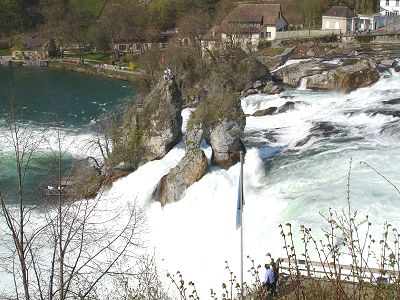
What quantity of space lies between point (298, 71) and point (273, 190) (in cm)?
2626

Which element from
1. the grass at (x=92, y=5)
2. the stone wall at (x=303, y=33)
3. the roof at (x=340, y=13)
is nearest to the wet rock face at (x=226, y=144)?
the stone wall at (x=303, y=33)

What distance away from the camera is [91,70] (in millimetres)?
69750

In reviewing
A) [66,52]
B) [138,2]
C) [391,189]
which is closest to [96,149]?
[391,189]

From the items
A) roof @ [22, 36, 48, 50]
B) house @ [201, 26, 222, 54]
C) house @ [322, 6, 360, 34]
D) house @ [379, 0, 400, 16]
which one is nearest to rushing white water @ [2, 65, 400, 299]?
house @ [201, 26, 222, 54]

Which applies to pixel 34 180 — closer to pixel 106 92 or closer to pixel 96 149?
pixel 96 149

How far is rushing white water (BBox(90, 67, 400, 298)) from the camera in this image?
747 inches

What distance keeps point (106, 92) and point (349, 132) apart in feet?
112

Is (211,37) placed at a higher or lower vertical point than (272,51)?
higher

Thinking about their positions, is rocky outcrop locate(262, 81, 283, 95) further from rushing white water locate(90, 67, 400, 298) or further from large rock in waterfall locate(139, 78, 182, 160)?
large rock in waterfall locate(139, 78, 182, 160)

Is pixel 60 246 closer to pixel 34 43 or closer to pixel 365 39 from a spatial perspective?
pixel 365 39

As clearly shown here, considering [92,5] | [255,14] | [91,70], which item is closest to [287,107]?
[255,14]

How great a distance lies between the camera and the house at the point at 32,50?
81125 mm

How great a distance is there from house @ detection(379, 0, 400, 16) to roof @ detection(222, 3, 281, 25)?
15.0 meters

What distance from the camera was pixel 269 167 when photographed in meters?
25.0
